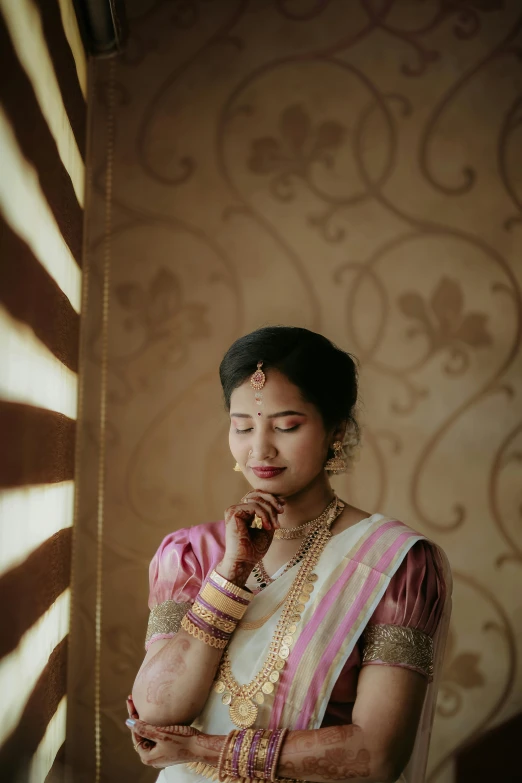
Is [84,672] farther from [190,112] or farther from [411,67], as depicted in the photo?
[411,67]

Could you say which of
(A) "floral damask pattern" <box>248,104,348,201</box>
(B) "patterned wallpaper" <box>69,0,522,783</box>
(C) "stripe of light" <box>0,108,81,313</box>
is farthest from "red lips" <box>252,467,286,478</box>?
(A) "floral damask pattern" <box>248,104,348,201</box>

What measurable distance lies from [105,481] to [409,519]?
0.83 metres

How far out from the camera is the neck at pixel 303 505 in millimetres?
1368

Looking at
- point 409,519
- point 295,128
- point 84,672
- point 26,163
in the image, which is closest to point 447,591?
point 409,519

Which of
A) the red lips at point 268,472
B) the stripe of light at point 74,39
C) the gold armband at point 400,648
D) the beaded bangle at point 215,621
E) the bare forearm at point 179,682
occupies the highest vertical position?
the stripe of light at point 74,39

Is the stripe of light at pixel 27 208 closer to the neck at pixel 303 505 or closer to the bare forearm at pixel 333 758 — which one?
the neck at pixel 303 505

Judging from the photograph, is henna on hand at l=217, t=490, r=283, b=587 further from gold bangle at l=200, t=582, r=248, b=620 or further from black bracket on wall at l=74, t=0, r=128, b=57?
black bracket on wall at l=74, t=0, r=128, b=57

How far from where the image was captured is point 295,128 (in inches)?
78.8

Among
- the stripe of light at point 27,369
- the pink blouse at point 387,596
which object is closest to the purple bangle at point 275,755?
the pink blouse at point 387,596

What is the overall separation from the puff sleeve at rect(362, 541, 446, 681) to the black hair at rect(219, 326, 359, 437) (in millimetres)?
289

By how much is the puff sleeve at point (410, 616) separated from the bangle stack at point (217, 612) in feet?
0.72

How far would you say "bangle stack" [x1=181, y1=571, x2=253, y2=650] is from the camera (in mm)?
1205

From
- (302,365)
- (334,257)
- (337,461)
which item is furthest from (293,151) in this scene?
(337,461)

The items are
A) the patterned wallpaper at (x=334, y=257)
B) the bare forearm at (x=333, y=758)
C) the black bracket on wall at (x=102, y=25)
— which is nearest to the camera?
the bare forearm at (x=333, y=758)
